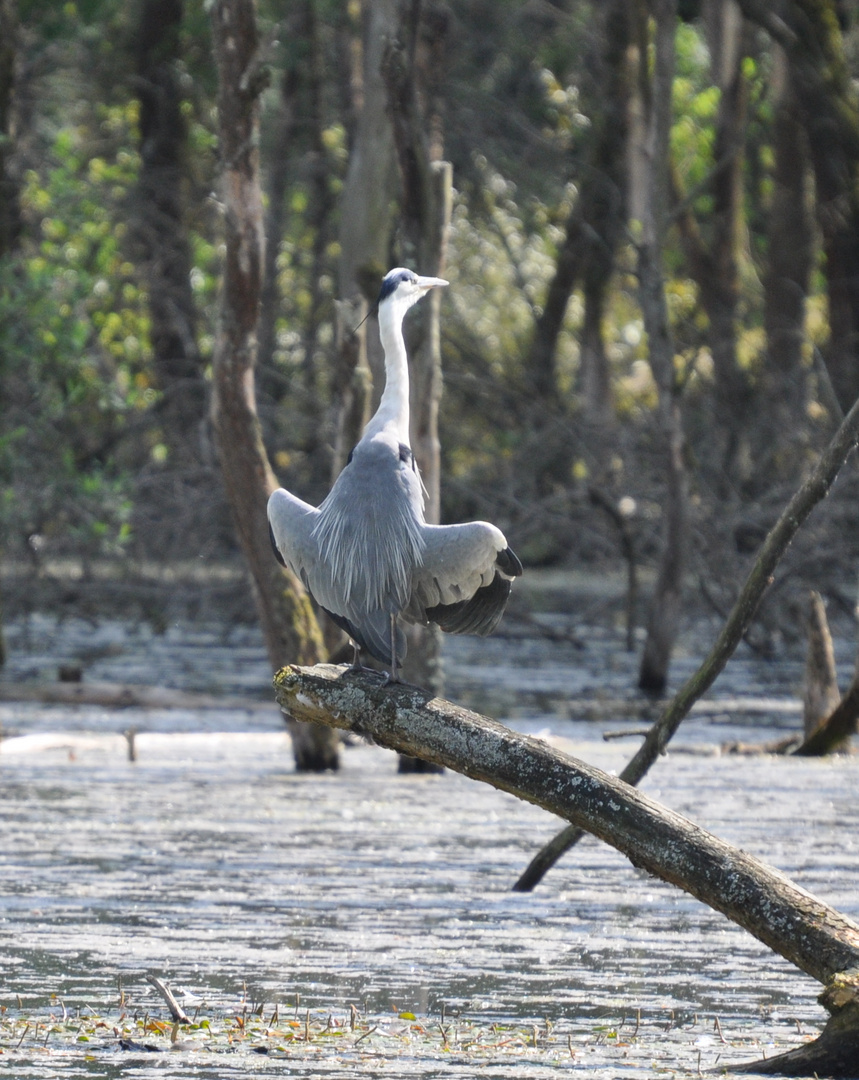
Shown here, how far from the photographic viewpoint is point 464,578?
6.39 m

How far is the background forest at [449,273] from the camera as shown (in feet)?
56.9

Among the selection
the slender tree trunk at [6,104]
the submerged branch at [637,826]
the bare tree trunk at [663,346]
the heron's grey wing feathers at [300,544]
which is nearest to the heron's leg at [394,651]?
the heron's grey wing feathers at [300,544]

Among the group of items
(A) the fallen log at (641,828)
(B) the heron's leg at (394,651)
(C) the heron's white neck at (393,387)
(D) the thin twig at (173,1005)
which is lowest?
(D) the thin twig at (173,1005)

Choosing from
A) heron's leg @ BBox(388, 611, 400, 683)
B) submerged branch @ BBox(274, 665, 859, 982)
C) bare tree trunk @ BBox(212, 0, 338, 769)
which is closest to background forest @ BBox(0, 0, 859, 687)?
bare tree trunk @ BBox(212, 0, 338, 769)

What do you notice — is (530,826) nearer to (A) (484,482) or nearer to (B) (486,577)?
(B) (486,577)

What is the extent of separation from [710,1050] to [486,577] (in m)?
1.68

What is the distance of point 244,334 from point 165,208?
14.7 m

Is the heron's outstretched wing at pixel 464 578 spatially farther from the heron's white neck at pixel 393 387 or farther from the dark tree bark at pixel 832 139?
the dark tree bark at pixel 832 139

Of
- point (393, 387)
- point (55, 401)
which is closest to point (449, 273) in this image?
point (55, 401)

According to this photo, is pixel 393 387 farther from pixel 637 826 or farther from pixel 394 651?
pixel 637 826

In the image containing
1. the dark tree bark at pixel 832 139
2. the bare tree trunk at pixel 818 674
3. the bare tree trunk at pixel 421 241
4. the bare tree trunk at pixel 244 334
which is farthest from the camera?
the dark tree bark at pixel 832 139

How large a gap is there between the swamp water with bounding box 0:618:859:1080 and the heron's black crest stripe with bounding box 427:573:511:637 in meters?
1.31

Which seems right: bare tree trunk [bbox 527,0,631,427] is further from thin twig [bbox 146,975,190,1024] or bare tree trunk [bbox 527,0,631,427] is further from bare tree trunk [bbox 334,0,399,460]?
thin twig [bbox 146,975,190,1024]

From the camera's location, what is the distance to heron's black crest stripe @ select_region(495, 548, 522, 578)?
20.5ft
